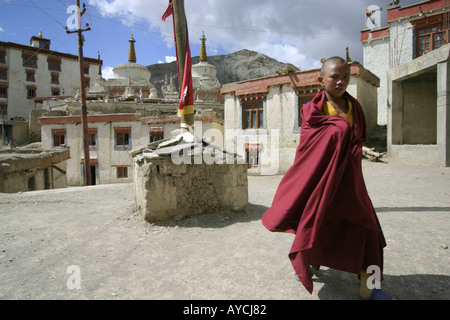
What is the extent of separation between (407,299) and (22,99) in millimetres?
39638

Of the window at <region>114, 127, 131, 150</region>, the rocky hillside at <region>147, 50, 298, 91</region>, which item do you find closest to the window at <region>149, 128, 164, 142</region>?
the window at <region>114, 127, 131, 150</region>

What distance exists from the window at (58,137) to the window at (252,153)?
1288cm

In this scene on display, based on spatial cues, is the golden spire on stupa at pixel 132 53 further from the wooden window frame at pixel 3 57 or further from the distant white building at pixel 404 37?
the distant white building at pixel 404 37

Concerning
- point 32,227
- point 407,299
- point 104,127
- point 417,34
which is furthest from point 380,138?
point 104,127

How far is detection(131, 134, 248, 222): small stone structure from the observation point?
3.64 metres

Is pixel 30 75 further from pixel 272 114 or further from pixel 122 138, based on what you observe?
pixel 272 114

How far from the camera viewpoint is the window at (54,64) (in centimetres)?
3300

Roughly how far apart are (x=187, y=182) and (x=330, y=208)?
2.42 metres

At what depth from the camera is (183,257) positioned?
2.68 m

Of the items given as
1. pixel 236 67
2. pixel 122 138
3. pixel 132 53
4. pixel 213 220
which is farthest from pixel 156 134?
pixel 236 67

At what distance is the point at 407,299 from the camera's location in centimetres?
182

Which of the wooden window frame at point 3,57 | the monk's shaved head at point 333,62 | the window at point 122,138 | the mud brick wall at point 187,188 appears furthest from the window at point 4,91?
the monk's shaved head at point 333,62
